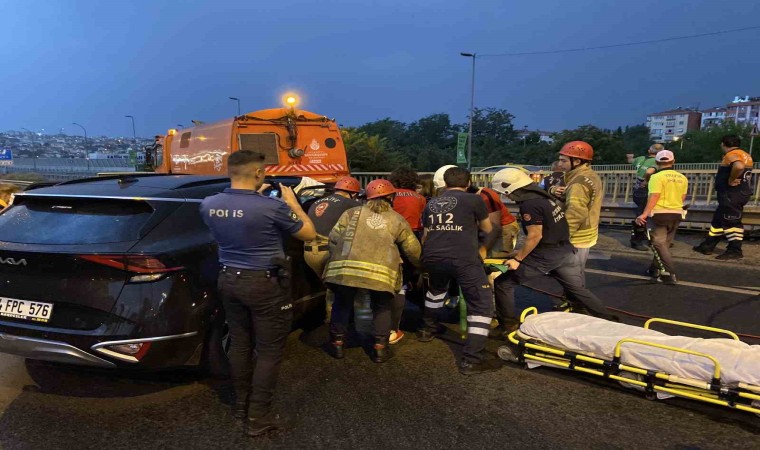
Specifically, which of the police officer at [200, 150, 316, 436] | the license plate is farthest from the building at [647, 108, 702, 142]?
the license plate

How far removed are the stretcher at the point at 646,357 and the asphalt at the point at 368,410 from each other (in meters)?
0.18

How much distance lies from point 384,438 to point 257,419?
75cm

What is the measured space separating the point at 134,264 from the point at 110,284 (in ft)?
0.60

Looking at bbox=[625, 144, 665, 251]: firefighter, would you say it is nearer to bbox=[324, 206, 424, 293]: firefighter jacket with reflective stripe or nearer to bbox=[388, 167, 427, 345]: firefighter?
bbox=[388, 167, 427, 345]: firefighter

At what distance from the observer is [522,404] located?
130 inches

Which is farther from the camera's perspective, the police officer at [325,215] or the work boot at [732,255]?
the work boot at [732,255]

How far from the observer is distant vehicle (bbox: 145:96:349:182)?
9.45m

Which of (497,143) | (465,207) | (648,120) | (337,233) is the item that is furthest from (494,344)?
(648,120)

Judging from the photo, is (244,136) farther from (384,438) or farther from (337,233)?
(384,438)

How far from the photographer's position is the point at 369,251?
3.84m

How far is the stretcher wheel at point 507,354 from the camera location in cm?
391

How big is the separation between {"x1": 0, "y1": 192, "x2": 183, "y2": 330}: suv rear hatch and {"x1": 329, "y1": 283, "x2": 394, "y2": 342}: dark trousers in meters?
1.48

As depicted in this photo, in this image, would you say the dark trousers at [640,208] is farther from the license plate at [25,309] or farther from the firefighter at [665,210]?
the license plate at [25,309]

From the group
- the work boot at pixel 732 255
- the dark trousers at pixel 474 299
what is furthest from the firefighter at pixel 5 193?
the work boot at pixel 732 255
